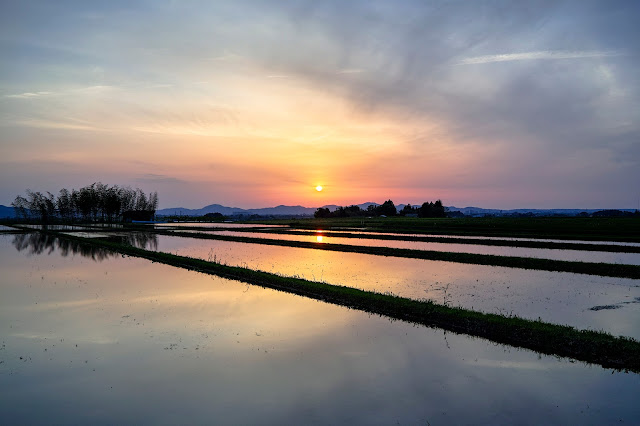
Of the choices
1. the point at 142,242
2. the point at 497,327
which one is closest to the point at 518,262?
the point at 497,327

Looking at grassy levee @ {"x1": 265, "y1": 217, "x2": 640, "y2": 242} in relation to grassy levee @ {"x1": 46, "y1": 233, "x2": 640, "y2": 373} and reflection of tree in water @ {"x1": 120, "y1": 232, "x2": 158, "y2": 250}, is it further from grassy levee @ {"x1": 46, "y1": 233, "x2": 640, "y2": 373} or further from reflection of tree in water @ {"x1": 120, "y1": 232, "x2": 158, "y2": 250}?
grassy levee @ {"x1": 46, "y1": 233, "x2": 640, "y2": 373}

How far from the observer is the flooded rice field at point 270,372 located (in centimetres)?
636

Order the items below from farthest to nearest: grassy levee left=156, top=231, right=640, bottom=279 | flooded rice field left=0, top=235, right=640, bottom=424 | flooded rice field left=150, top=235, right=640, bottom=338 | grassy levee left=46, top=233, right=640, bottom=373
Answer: grassy levee left=156, top=231, right=640, bottom=279 < flooded rice field left=150, top=235, right=640, bottom=338 < grassy levee left=46, top=233, right=640, bottom=373 < flooded rice field left=0, top=235, right=640, bottom=424

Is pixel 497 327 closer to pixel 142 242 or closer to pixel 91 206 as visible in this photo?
pixel 142 242

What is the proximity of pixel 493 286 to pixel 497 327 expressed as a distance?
20.3 feet

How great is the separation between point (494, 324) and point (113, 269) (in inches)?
748

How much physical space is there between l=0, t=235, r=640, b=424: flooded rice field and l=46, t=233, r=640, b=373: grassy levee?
560 mm

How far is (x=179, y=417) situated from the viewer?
621cm

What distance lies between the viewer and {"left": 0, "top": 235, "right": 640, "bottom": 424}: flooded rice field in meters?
6.36

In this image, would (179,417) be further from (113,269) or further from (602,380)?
(113,269)

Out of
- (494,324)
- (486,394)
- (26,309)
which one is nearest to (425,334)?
(494,324)

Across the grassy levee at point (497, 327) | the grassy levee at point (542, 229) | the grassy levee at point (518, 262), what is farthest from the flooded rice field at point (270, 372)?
the grassy levee at point (542, 229)

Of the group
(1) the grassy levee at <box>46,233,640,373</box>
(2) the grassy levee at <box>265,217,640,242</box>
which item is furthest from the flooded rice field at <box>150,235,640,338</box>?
(2) the grassy levee at <box>265,217,640,242</box>

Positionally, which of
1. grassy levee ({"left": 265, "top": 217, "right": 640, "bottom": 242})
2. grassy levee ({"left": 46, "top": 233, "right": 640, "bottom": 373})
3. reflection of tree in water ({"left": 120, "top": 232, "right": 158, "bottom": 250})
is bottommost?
grassy levee ({"left": 46, "top": 233, "right": 640, "bottom": 373})
